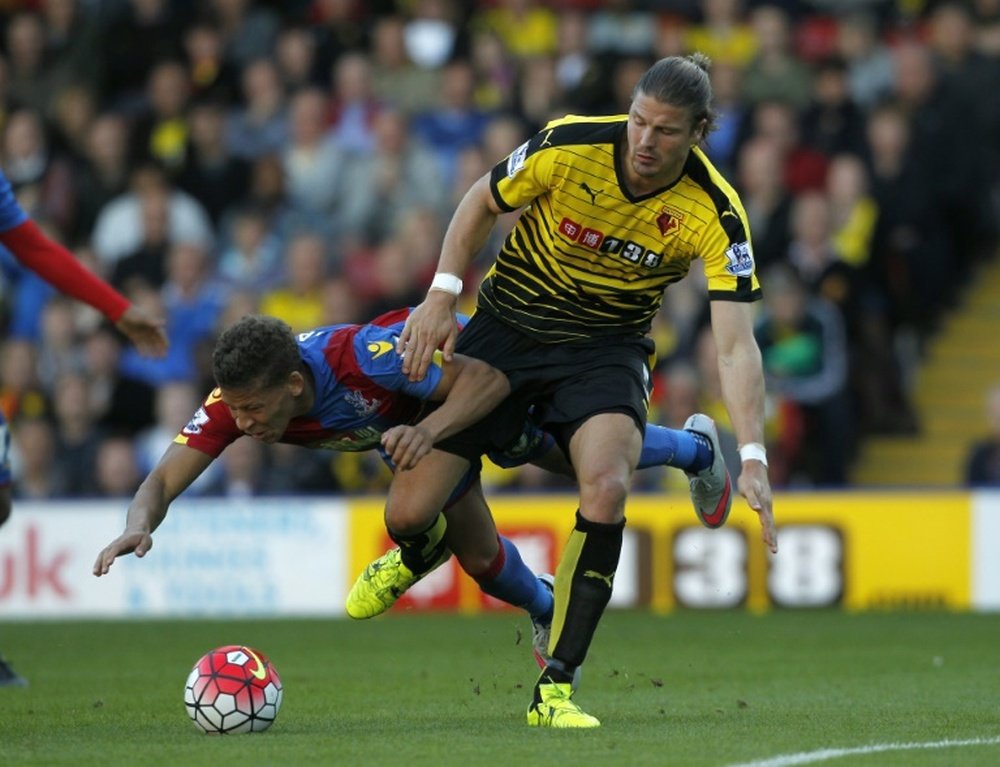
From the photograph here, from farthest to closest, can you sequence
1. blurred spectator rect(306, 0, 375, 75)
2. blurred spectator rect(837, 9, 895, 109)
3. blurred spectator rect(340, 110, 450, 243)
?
blurred spectator rect(306, 0, 375, 75) → blurred spectator rect(340, 110, 450, 243) → blurred spectator rect(837, 9, 895, 109)

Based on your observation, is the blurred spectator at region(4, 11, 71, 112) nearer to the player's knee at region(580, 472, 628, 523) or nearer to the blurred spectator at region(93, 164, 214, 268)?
the blurred spectator at region(93, 164, 214, 268)

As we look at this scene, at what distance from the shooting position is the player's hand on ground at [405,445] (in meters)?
7.16

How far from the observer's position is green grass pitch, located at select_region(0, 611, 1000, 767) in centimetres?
651

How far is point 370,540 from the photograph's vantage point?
14359mm

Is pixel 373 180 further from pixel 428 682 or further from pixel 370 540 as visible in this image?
pixel 428 682

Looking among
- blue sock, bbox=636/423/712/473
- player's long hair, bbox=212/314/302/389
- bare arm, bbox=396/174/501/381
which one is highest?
bare arm, bbox=396/174/501/381

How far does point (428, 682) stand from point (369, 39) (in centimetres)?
984

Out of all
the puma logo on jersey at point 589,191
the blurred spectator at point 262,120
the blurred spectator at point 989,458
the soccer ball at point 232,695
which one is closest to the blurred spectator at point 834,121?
the blurred spectator at point 989,458

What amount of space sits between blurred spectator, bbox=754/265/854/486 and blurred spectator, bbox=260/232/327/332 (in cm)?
349

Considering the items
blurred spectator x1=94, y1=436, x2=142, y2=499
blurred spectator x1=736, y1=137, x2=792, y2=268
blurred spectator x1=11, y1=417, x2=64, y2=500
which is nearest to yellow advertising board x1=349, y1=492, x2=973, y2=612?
blurred spectator x1=736, y1=137, x2=792, y2=268

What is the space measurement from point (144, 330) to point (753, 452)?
320 centimetres

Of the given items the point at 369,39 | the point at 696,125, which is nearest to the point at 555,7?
the point at 369,39

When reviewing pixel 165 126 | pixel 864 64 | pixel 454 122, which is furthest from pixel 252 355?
pixel 165 126

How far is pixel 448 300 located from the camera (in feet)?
24.1
